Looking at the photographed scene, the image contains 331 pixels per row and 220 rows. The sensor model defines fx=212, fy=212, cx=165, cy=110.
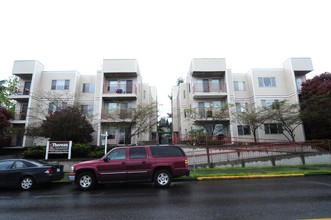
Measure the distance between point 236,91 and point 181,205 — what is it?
930 inches

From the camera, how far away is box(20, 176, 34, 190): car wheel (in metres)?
10.1

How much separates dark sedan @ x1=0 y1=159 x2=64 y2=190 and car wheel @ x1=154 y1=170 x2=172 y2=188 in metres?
5.40

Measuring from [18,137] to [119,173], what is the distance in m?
20.8

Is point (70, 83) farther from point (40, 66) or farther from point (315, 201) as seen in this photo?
point (315, 201)

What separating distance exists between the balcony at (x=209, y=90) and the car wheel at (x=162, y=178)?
16988 mm

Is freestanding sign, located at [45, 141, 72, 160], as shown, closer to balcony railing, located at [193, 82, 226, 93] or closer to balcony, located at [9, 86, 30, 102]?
balcony, located at [9, 86, 30, 102]

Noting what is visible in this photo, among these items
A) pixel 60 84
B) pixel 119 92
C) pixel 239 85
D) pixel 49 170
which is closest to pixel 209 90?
pixel 239 85

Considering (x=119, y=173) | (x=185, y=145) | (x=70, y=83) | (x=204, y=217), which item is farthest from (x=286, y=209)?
(x=70, y=83)

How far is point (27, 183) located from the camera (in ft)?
33.2

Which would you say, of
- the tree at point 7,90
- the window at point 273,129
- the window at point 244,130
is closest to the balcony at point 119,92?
the tree at point 7,90

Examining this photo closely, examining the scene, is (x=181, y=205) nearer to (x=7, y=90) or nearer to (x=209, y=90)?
(x=209, y=90)

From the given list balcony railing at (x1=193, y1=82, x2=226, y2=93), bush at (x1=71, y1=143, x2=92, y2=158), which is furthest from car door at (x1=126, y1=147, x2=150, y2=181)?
balcony railing at (x1=193, y1=82, x2=226, y2=93)

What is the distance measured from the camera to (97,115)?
79.0 ft

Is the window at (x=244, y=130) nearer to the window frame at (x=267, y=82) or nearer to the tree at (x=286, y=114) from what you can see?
the tree at (x=286, y=114)
